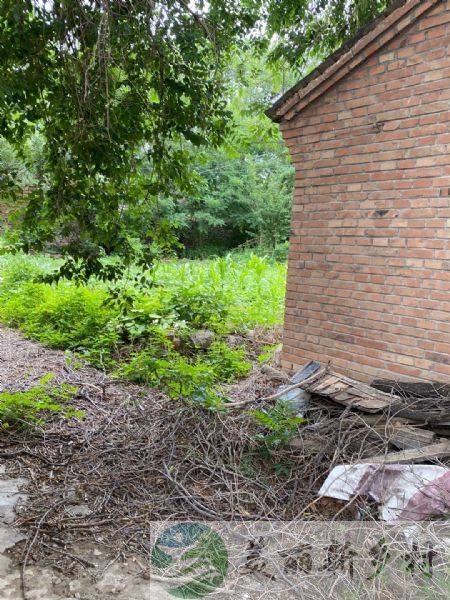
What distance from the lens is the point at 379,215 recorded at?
4535 millimetres

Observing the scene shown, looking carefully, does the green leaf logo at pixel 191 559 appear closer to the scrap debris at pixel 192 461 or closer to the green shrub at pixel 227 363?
the scrap debris at pixel 192 461

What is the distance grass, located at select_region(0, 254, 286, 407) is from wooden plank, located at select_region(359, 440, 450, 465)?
84.5 inches

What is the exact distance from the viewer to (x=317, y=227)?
5125mm

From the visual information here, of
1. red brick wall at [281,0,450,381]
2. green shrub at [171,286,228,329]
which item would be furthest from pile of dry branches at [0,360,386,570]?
green shrub at [171,286,228,329]

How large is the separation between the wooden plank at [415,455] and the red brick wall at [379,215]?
2.47 feet

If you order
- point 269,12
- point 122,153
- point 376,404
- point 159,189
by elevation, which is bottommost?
point 376,404

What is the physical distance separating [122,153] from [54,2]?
1142 millimetres

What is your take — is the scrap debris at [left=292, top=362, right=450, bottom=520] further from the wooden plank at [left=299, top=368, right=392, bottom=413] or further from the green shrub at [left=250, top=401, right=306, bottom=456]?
the green shrub at [left=250, top=401, right=306, bottom=456]

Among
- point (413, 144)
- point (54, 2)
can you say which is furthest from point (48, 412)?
point (413, 144)

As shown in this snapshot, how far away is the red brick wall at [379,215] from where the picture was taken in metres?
4.11

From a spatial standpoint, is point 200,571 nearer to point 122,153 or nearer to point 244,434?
point 244,434

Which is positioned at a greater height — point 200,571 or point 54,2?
point 54,2

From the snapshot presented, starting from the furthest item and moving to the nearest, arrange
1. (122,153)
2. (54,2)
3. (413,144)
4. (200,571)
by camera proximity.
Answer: (413,144), (122,153), (54,2), (200,571)

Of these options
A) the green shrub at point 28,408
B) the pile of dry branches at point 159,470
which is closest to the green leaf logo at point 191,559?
the pile of dry branches at point 159,470
